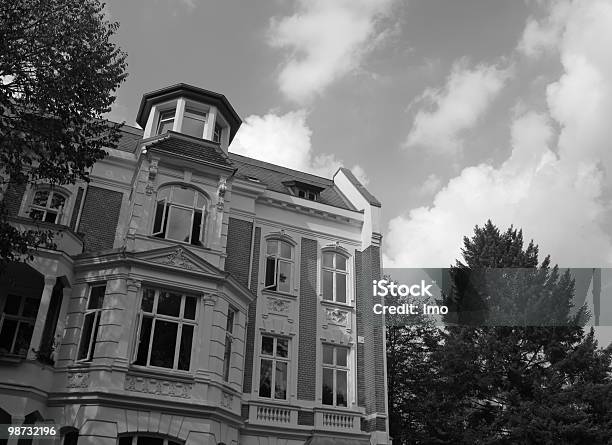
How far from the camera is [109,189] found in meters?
18.5

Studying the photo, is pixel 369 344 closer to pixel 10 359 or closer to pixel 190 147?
pixel 190 147

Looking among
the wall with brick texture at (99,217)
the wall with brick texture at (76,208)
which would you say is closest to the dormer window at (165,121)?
the wall with brick texture at (99,217)

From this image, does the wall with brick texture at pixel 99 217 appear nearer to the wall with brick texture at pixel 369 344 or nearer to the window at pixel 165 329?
the window at pixel 165 329

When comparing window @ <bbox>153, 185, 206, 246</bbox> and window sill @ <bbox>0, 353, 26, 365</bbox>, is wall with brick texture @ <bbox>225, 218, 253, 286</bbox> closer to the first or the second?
window @ <bbox>153, 185, 206, 246</bbox>

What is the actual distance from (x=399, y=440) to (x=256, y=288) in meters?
11.5

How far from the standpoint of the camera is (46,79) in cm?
1220

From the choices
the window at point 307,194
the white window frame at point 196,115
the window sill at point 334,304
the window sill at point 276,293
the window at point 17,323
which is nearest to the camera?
the window at point 17,323

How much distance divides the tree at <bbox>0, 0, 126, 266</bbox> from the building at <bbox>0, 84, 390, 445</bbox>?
8.89ft

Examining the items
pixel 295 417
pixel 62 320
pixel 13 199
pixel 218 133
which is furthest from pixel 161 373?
pixel 218 133

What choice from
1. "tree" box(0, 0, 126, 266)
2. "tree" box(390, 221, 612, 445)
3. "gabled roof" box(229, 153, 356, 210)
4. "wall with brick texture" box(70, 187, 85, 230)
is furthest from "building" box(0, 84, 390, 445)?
"tree" box(390, 221, 612, 445)

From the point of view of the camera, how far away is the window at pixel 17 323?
1572 centimetres

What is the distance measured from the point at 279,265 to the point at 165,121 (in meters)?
6.83

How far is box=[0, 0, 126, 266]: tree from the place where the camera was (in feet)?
38.9

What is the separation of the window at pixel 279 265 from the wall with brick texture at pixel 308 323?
49cm
